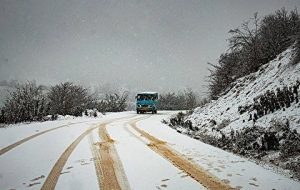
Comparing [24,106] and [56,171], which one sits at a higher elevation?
[24,106]

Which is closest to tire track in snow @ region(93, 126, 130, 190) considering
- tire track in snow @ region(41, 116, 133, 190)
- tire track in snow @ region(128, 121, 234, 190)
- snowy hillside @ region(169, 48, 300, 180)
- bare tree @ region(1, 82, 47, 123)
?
tire track in snow @ region(41, 116, 133, 190)

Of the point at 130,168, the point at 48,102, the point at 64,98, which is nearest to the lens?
the point at 130,168

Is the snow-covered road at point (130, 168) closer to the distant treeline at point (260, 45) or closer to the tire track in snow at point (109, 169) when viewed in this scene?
the tire track in snow at point (109, 169)

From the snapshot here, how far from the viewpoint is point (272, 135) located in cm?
587

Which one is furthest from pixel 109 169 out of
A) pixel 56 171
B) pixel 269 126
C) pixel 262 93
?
pixel 262 93

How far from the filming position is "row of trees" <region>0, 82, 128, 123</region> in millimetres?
16500

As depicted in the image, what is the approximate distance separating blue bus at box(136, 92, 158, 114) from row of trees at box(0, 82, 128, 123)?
657cm

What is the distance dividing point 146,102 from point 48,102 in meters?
10.8

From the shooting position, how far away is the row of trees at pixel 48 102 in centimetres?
1650

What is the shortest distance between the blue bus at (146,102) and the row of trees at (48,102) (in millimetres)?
6571

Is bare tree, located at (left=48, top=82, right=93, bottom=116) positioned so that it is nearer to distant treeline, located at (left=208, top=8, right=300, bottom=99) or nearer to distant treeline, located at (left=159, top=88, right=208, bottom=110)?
distant treeline, located at (left=208, top=8, right=300, bottom=99)

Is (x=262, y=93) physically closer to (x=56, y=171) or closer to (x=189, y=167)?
(x=189, y=167)

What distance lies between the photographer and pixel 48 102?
2453cm

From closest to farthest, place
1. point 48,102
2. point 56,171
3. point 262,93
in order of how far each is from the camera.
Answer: point 56,171, point 262,93, point 48,102
